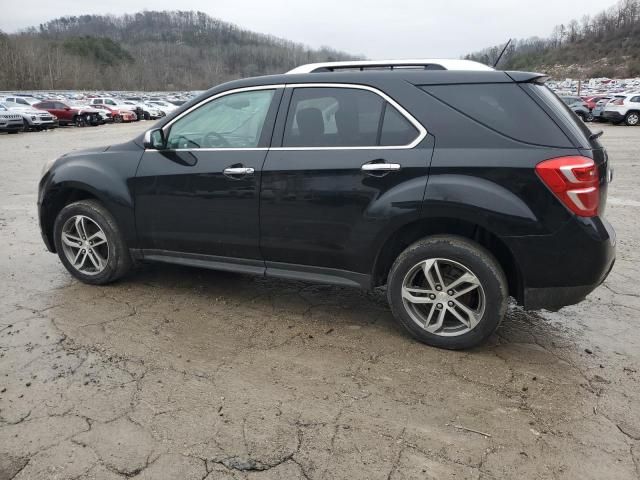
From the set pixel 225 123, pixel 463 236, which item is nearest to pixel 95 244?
pixel 225 123

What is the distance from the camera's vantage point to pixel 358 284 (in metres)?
3.66

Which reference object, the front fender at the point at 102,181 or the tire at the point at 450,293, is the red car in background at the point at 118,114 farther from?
the tire at the point at 450,293

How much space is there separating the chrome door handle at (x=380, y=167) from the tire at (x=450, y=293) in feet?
1.66

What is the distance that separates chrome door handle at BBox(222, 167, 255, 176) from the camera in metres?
3.77

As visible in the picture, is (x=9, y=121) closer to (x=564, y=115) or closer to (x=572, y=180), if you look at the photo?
(x=564, y=115)

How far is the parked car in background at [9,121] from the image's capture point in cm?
2380

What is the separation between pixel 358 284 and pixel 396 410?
1038 mm

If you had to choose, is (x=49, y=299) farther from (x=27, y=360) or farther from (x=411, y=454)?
(x=411, y=454)

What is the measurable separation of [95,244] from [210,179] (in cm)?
139

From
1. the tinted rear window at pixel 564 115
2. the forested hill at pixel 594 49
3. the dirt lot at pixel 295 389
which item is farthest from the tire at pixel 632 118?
the forested hill at pixel 594 49

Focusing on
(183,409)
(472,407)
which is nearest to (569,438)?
(472,407)

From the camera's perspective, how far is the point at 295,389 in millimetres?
3039

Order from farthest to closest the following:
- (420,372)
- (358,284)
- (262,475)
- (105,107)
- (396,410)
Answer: (105,107)
(358,284)
(420,372)
(396,410)
(262,475)

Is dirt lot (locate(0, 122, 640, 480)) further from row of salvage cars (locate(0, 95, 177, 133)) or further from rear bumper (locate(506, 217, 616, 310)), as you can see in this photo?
row of salvage cars (locate(0, 95, 177, 133))
